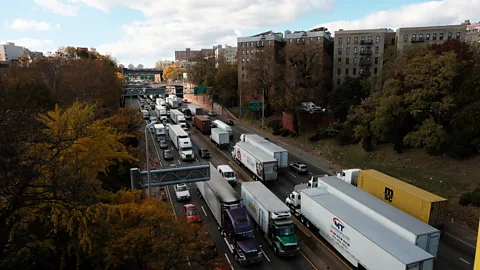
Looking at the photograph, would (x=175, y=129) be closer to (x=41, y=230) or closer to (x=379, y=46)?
(x=41, y=230)

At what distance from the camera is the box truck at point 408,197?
21.2 meters

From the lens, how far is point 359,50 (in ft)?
228

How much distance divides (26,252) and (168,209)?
23.0 ft

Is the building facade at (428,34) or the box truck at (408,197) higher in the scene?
the building facade at (428,34)

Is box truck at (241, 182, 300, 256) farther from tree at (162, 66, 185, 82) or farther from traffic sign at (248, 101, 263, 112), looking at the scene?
tree at (162, 66, 185, 82)

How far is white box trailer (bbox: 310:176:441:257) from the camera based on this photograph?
17.2 meters

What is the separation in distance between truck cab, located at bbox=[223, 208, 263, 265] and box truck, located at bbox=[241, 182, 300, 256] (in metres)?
1.44

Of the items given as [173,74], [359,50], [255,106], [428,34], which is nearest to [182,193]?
[255,106]

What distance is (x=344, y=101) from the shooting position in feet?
167

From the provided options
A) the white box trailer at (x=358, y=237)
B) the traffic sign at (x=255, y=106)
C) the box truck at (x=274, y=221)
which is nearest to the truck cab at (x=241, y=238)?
the box truck at (x=274, y=221)

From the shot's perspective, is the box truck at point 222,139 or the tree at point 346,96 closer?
the box truck at point 222,139

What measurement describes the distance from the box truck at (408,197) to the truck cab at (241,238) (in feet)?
37.5

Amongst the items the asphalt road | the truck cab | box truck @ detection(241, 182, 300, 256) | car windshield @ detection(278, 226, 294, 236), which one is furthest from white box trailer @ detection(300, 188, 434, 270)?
the truck cab

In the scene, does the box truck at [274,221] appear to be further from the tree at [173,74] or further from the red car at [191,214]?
the tree at [173,74]
